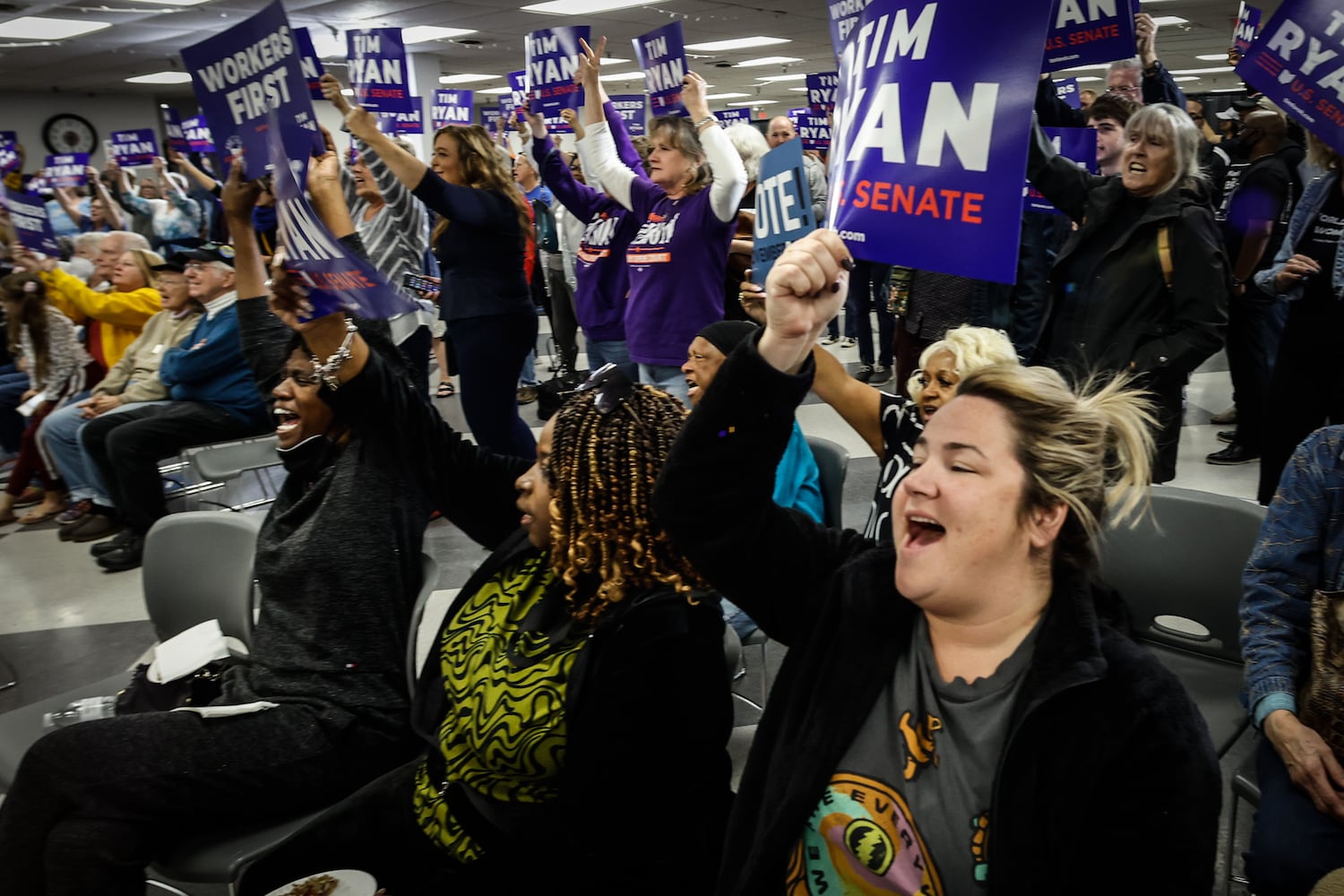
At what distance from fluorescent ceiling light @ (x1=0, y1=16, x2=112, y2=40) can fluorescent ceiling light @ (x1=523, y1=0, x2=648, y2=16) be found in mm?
4906

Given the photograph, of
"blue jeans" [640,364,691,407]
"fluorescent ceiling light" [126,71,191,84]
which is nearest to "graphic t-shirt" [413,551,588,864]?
"blue jeans" [640,364,691,407]

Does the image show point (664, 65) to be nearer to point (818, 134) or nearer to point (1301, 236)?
point (818, 134)

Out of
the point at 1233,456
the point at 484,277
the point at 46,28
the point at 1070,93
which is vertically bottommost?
the point at 1233,456

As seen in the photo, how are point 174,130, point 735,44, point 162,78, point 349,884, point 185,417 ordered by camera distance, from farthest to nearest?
1. point 162,78
2. point 735,44
3. point 174,130
4. point 185,417
5. point 349,884

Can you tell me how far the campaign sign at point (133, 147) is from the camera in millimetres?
10641

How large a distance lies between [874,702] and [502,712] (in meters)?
0.67

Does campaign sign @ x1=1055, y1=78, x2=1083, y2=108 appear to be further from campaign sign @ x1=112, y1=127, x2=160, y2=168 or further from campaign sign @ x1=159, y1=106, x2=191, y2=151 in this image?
campaign sign @ x1=112, y1=127, x2=160, y2=168

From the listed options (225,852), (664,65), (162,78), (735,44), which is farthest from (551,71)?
(162,78)

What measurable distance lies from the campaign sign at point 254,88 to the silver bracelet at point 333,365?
52 centimetres

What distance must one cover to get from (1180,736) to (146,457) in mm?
4442

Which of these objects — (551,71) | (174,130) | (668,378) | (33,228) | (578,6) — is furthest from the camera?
(578,6)

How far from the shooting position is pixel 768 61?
659 inches

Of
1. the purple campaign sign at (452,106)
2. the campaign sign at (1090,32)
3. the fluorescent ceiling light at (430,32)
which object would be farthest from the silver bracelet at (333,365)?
the fluorescent ceiling light at (430,32)

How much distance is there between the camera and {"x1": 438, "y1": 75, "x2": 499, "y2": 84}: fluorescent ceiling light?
17.7 meters
